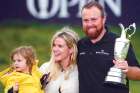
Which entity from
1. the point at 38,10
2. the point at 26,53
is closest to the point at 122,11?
the point at 38,10

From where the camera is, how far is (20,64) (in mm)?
7121

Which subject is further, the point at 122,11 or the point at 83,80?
the point at 122,11

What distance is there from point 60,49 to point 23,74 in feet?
1.14

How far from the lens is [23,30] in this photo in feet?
48.1

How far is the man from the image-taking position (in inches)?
272

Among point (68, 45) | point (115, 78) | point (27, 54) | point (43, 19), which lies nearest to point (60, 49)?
point (68, 45)

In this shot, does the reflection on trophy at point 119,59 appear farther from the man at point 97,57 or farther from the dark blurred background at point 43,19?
the dark blurred background at point 43,19

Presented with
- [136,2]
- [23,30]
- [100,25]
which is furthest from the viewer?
[23,30]

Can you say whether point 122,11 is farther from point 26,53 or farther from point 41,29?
point 26,53

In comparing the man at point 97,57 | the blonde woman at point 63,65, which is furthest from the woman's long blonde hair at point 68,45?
the man at point 97,57

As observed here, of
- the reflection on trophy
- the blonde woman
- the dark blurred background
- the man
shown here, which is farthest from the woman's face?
the dark blurred background

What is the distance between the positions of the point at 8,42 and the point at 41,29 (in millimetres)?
571

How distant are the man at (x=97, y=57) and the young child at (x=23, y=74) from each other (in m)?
0.36

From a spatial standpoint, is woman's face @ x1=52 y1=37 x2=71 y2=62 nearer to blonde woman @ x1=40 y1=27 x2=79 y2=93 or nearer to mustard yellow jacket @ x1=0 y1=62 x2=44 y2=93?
blonde woman @ x1=40 y1=27 x2=79 y2=93
